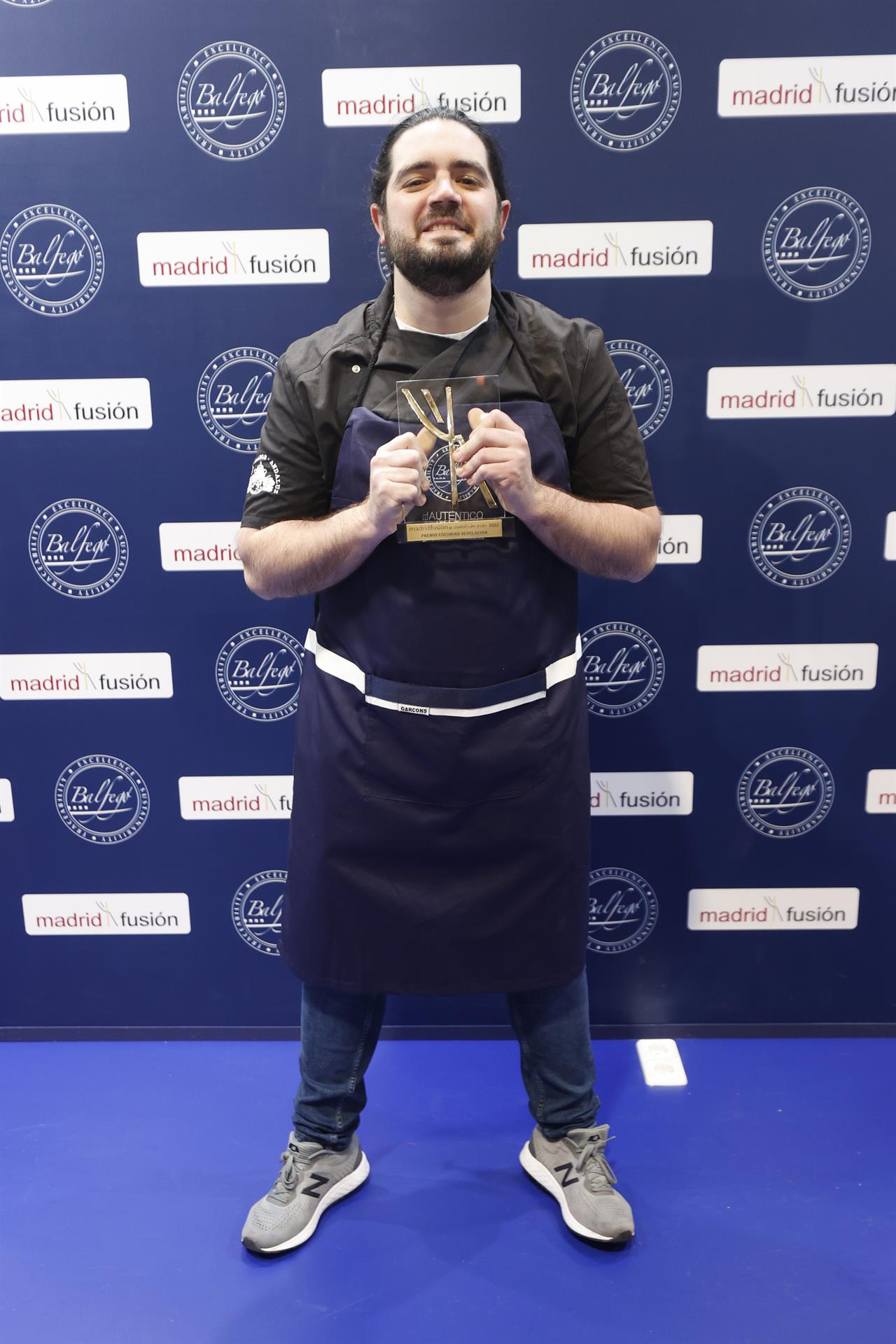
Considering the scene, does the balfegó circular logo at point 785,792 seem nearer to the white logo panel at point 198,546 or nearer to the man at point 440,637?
the man at point 440,637

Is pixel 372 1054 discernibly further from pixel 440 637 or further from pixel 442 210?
pixel 442 210

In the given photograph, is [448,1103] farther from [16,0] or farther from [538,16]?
[16,0]

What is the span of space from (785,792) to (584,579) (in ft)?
2.26

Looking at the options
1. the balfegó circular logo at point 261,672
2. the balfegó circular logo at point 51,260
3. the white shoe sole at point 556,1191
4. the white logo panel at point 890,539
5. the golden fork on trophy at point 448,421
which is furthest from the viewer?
Answer: the balfegó circular logo at point 261,672

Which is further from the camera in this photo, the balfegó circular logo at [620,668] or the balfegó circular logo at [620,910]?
the balfegó circular logo at [620,910]

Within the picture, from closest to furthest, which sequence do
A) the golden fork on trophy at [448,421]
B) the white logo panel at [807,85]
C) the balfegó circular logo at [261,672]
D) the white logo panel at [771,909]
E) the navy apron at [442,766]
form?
the golden fork on trophy at [448,421] < the navy apron at [442,766] < the white logo panel at [807,85] < the balfegó circular logo at [261,672] < the white logo panel at [771,909]

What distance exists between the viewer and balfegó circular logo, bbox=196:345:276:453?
241 cm

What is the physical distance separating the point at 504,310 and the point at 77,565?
114 centimetres

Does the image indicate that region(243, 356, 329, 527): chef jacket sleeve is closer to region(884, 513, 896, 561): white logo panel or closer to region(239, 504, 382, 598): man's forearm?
region(239, 504, 382, 598): man's forearm

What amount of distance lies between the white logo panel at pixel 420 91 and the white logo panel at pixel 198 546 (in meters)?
0.89

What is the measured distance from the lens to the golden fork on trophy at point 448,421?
180cm

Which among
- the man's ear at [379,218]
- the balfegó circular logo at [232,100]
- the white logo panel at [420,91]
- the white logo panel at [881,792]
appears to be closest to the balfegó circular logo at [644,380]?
the white logo panel at [420,91]

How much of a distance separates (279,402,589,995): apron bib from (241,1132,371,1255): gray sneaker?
14.6 inches

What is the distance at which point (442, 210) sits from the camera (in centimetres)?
183
